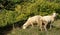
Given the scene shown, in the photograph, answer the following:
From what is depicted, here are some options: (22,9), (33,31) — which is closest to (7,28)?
(22,9)

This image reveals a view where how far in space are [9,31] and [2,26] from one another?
0.82 meters

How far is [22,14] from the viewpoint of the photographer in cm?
1349

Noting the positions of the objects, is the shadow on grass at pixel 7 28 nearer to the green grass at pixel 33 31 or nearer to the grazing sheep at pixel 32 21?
the green grass at pixel 33 31

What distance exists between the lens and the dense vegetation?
479 inches

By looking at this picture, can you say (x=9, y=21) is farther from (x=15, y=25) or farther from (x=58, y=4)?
(x=58, y=4)

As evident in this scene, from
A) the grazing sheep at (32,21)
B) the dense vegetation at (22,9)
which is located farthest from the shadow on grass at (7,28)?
the grazing sheep at (32,21)

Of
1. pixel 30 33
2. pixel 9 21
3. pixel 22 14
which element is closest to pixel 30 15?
pixel 22 14

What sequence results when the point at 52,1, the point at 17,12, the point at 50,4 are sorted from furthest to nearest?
1. the point at 52,1
2. the point at 50,4
3. the point at 17,12

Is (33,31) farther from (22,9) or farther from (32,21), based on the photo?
(22,9)

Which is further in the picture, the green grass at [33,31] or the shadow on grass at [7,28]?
the shadow on grass at [7,28]

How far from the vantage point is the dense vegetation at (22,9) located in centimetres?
1216

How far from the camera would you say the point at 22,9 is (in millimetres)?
13516

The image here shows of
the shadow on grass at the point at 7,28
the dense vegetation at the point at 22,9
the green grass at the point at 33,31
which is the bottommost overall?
the shadow on grass at the point at 7,28

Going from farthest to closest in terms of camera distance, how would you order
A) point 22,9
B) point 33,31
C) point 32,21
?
point 22,9, point 32,21, point 33,31
